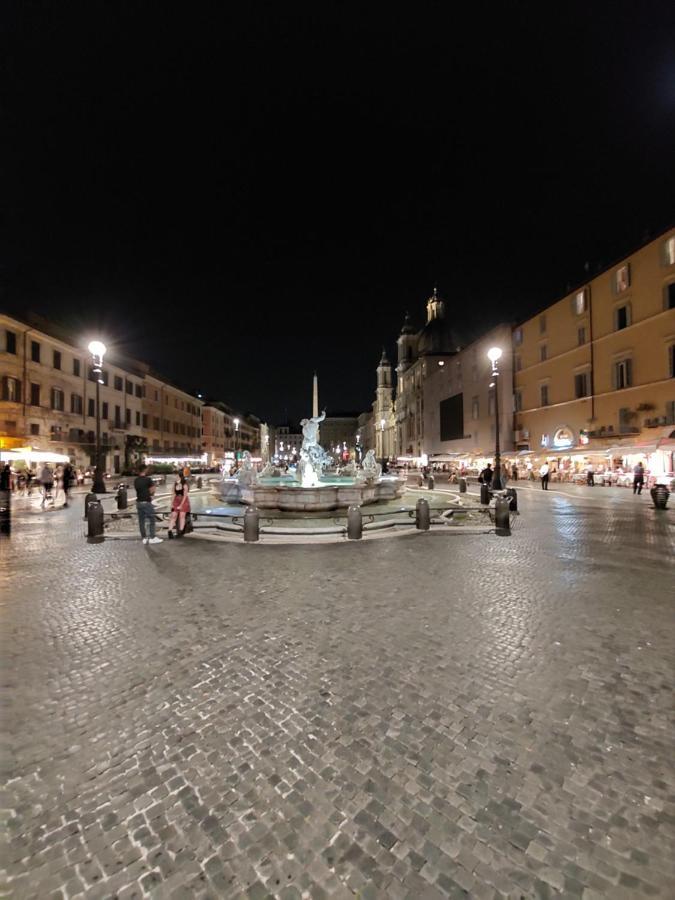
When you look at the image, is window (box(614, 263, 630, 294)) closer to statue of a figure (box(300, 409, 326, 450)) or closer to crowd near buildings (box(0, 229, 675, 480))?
crowd near buildings (box(0, 229, 675, 480))

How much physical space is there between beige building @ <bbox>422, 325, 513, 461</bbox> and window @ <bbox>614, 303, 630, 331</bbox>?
31.5 feet

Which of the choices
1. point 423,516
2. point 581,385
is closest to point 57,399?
point 423,516

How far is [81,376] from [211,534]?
3538 centimetres

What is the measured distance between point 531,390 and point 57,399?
41.4m

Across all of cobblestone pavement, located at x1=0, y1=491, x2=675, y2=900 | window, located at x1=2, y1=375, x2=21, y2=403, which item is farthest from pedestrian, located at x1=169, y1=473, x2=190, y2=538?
window, located at x1=2, y1=375, x2=21, y2=403

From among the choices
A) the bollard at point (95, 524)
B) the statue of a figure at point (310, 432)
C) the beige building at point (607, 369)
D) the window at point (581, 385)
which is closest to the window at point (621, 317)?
the beige building at point (607, 369)

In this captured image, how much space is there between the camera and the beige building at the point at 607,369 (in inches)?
1081

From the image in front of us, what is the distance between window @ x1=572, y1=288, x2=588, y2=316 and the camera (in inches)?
1379

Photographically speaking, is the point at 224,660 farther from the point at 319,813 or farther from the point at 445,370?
the point at 445,370

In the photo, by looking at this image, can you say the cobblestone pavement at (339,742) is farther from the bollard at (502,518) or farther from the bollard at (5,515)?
the bollard at (5,515)

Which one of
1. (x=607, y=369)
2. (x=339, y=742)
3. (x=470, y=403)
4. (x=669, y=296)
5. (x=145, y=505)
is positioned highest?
(x=669, y=296)

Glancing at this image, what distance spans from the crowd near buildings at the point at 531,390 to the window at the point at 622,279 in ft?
0.31

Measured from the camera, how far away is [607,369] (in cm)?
3272

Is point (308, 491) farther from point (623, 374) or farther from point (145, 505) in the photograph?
point (623, 374)
